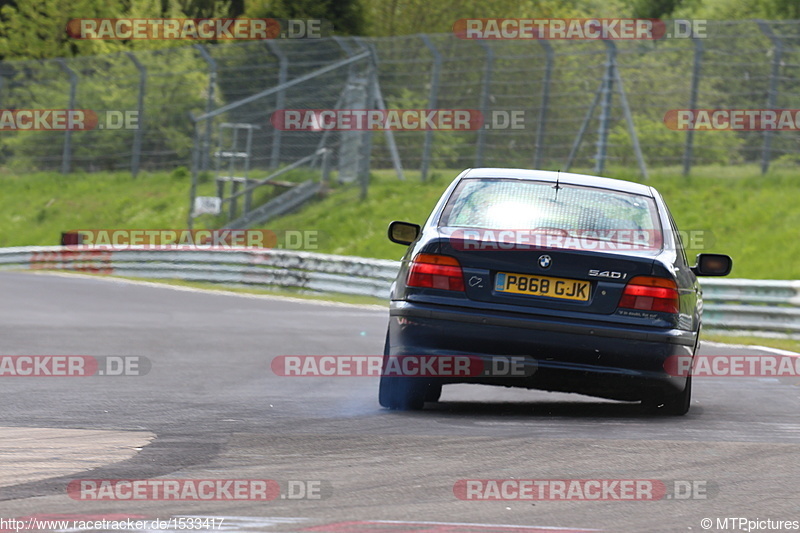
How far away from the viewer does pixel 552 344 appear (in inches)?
331

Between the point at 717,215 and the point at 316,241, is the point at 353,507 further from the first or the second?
the point at 316,241

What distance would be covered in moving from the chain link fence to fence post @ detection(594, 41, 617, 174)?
0.02 meters

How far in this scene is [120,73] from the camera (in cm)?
3838

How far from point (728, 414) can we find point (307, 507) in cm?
452

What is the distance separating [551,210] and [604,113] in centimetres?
1791

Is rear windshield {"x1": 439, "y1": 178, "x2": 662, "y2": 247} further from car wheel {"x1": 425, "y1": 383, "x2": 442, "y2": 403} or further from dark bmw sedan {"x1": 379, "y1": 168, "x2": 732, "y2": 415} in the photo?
car wheel {"x1": 425, "y1": 383, "x2": 442, "y2": 403}

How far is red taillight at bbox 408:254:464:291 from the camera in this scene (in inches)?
335

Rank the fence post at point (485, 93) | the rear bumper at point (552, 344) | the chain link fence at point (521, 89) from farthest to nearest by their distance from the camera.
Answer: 1. the fence post at point (485, 93)
2. the chain link fence at point (521, 89)
3. the rear bumper at point (552, 344)

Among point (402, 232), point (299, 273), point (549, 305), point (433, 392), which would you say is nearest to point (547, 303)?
point (549, 305)

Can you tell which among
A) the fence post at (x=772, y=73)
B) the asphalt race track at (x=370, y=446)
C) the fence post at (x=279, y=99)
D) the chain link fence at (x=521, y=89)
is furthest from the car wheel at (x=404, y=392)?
the fence post at (x=279, y=99)

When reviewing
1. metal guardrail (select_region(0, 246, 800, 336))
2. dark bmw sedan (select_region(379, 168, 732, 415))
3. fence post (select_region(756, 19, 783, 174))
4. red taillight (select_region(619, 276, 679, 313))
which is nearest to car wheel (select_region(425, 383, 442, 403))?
dark bmw sedan (select_region(379, 168, 732, 415))

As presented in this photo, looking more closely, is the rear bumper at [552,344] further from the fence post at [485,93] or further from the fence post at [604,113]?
the fence post at [485,93]

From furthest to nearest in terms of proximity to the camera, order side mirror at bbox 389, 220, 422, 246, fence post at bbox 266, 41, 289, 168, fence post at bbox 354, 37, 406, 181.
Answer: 1. fence post at bbox 266, 41, 289, 168
2. fence post at bbox 354, 37, 406, 181
3. side mirror at bbox 389, 220, 422, 246

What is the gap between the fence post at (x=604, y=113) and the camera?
26312 millimetres
